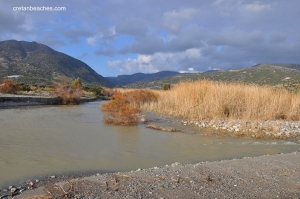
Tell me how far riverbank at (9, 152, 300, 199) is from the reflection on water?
117cm

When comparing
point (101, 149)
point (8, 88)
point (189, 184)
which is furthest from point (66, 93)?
point (189, 184)

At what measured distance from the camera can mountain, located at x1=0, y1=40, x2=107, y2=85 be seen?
7625cm

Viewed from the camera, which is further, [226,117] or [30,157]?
[226,117]

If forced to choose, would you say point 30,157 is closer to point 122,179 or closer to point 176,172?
point 122,179

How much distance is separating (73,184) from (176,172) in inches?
73.1

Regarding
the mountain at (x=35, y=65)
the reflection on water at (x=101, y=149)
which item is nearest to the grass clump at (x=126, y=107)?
the reflection on water at (x=101, y=149)

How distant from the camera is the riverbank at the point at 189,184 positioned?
388cm

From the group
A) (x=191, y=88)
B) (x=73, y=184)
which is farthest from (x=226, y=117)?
(x=73, y=184)

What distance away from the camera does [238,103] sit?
1446cm

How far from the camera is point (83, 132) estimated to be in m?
10.6

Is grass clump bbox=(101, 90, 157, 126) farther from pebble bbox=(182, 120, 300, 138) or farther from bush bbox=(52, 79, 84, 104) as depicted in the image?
bush bbox=(52, 79, 84, 104)

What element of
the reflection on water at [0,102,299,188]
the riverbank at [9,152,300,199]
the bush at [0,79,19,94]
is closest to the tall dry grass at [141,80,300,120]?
the reflection on water at [0,102,299,188]

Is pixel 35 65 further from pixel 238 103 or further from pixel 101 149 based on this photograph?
pixel 101 149

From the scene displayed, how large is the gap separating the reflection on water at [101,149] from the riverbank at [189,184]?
1.17 meters
